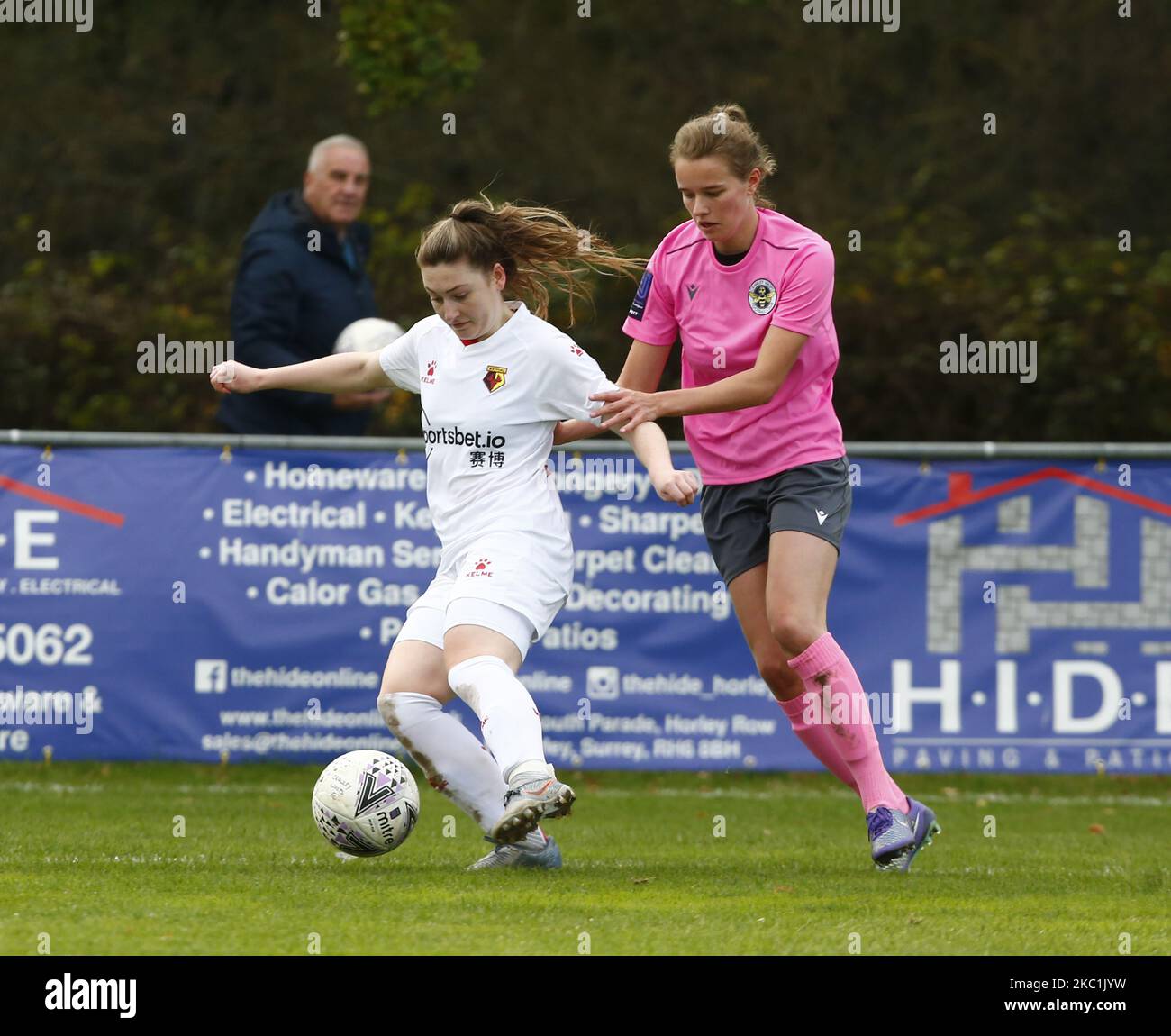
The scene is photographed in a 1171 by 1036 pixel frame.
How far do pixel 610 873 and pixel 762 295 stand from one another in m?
1.86

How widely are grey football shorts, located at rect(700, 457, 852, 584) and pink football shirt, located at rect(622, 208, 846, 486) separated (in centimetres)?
4

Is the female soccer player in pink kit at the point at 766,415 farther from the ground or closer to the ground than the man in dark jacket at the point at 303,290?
closer to the ground

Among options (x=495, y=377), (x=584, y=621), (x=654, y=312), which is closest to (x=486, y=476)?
(x=495, y=377)

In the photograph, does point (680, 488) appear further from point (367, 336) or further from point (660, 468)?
point (367, 336)

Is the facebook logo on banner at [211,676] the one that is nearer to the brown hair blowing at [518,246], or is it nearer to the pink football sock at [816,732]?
the brown hair blowing at [518,246]

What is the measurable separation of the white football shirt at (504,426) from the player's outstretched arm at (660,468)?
0.63ft

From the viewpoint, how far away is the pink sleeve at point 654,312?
20.8 feet

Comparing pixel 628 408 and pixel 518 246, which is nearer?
pixel 628 408

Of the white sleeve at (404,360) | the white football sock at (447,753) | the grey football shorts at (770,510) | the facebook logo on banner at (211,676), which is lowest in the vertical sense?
the white football sock at (447,753)

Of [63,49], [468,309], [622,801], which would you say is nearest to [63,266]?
[63,49]

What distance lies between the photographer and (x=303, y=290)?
376 inches

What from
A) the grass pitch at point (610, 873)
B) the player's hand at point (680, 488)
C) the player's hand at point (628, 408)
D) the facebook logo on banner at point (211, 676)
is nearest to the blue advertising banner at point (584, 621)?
the facebook logo on banner at point (211, 676)

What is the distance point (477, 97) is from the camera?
16.5 m

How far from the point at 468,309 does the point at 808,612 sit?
1406 mm
